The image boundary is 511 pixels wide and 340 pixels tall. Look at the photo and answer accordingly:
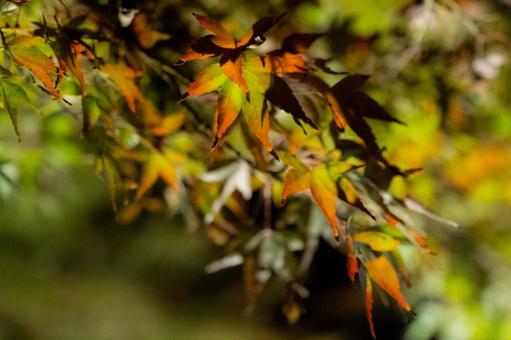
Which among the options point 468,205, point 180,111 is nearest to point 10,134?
point 180,111

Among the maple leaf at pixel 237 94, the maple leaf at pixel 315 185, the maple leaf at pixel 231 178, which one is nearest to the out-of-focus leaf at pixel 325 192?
the maple leaf at pixel 315 185

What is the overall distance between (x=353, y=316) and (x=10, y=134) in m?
2.00

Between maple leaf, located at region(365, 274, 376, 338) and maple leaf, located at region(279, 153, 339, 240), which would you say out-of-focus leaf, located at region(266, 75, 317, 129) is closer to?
maple leaf, located at region(279, 153, 339, 240)

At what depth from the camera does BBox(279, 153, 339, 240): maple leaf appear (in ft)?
2.27

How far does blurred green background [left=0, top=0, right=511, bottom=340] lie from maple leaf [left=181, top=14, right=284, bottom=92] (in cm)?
26

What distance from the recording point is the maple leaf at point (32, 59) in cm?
64

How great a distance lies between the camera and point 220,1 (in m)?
1.38

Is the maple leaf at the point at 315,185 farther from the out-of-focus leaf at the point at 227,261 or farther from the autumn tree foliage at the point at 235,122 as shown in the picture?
the out-of-focus leaf at the point at 227,261

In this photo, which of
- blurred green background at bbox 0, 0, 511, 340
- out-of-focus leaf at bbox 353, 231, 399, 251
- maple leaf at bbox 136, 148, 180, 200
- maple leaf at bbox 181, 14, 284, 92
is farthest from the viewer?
blurred green background at bbox 0, 0, 511, 340

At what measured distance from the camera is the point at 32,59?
64 centimetres

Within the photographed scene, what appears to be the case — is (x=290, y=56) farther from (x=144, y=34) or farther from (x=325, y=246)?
(x=325, y=246)

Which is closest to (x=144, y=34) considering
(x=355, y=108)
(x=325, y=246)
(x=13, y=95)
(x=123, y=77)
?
(x=123, y=77)

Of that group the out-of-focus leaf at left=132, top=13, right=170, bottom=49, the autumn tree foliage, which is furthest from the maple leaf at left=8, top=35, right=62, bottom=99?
the out-of-focus leaf at left=132, top=13, right=170, bottom=49

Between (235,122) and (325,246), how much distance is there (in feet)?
5.81
